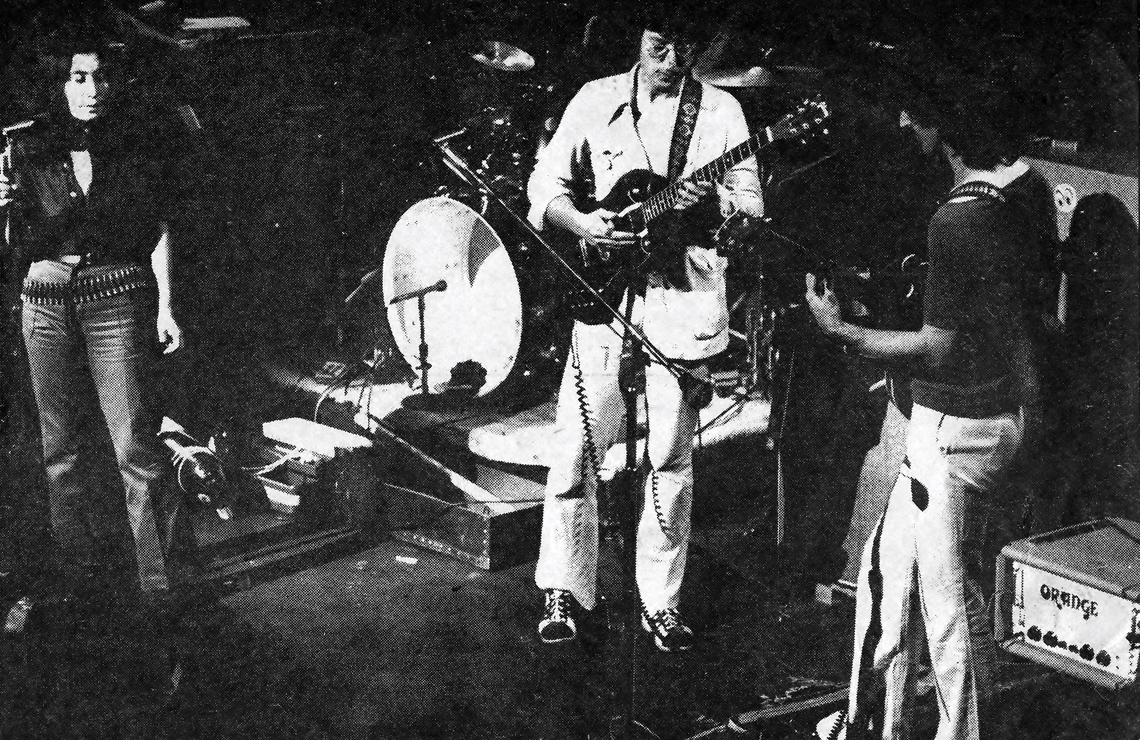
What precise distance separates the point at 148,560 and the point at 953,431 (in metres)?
3.06

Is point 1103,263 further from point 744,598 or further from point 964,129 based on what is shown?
point 744,598

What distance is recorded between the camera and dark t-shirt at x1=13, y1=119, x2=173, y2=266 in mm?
4203

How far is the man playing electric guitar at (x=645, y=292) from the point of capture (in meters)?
4.21

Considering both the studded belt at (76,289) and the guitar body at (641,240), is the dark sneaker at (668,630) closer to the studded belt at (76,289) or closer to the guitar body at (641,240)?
the guitar body at (641,240)

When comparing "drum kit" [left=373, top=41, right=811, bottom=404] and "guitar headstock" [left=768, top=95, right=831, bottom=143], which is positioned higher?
"guitar headstock" [left=768, top=95, right=831, bottom=143]

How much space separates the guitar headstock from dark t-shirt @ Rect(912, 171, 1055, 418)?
27.0 inches

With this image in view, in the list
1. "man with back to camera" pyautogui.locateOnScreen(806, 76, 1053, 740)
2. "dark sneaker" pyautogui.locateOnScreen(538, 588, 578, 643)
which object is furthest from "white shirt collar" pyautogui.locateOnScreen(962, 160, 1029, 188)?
"dark sneaker" pyautogui.locateOnScreen(538, 588, 578, 643)

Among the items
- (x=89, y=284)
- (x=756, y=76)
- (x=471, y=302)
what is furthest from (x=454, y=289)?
(x=756, y=76)

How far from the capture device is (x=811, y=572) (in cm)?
460

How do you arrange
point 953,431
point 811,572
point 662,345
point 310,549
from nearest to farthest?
1. point 953,431
2. point 662,345
3. point 811,572
4. point 310,549

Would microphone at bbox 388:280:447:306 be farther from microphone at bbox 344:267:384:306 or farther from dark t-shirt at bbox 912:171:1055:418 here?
A: dark t-shirt at bbox 912:171:1055:418

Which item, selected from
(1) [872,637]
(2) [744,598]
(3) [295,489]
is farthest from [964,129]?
(3) [295,489]

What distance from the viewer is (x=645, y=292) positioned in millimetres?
4262

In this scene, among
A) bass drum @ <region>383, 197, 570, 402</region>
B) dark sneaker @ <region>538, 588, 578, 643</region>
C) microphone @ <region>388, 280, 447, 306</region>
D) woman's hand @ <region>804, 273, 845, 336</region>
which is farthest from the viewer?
microphone @ <region>388, 280, 447, 306</region>
